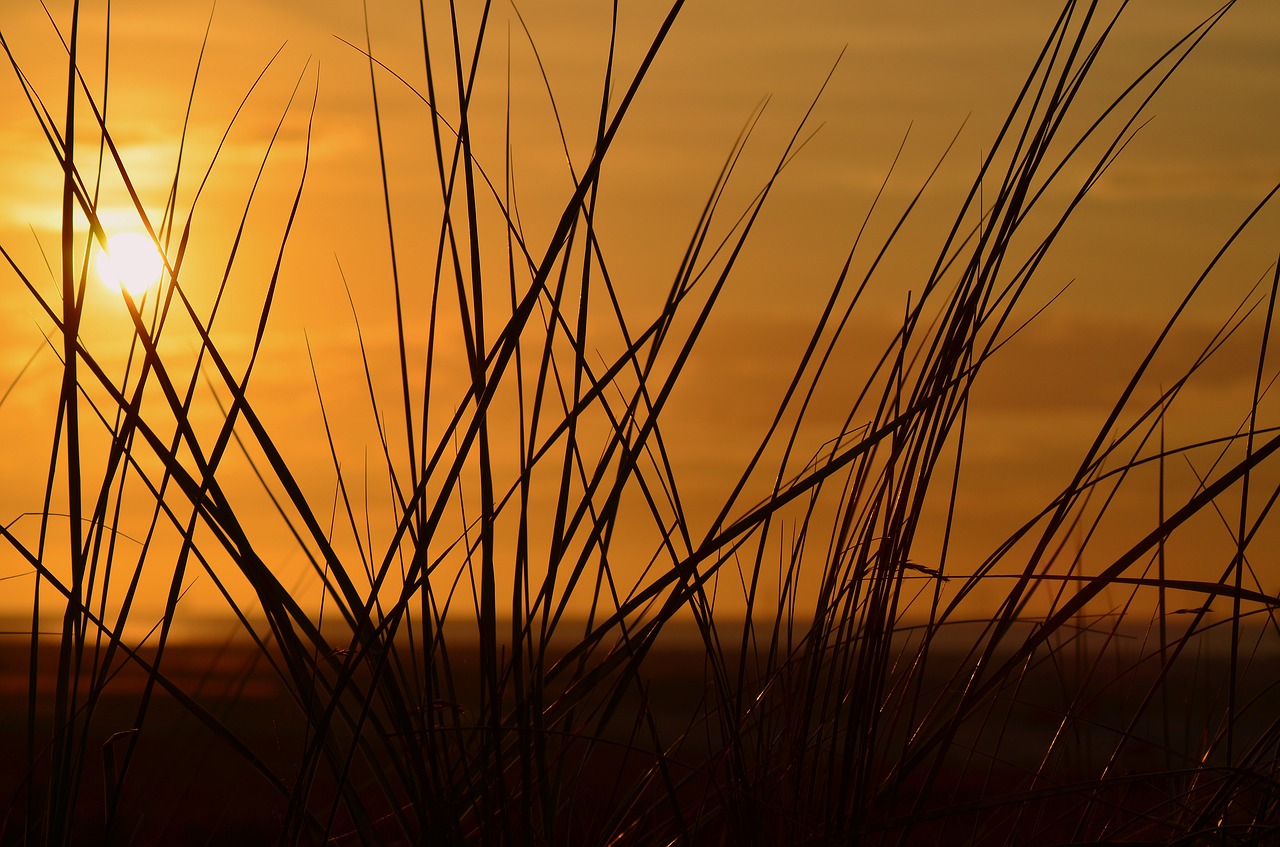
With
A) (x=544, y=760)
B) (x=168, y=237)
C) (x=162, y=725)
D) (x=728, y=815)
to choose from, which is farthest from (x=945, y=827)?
(x=162, y=725)

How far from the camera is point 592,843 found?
835 millimetres

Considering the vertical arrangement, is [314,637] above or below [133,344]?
below

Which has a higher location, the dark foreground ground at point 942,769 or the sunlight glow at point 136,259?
the sunlight glow at point 136,259

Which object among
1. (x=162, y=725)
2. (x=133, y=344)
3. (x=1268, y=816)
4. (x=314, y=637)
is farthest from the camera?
(x=162, y=725)

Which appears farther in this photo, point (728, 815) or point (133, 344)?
point (133, 344)

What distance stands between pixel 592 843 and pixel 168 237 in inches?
20.6

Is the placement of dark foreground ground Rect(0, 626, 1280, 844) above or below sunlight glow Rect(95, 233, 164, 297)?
below

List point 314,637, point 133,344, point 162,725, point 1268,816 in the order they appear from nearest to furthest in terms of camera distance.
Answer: point 314,637 → point 1268,816 → point 133,344 → point 162,725

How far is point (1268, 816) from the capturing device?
2.64 feet

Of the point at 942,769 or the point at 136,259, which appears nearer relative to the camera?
the point at 136,259

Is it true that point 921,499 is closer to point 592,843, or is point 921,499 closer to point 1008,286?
point 1008,286

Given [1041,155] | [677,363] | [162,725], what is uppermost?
[1041,155]

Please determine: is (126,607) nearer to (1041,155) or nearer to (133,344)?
(133,344)

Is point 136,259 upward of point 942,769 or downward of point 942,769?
upward
